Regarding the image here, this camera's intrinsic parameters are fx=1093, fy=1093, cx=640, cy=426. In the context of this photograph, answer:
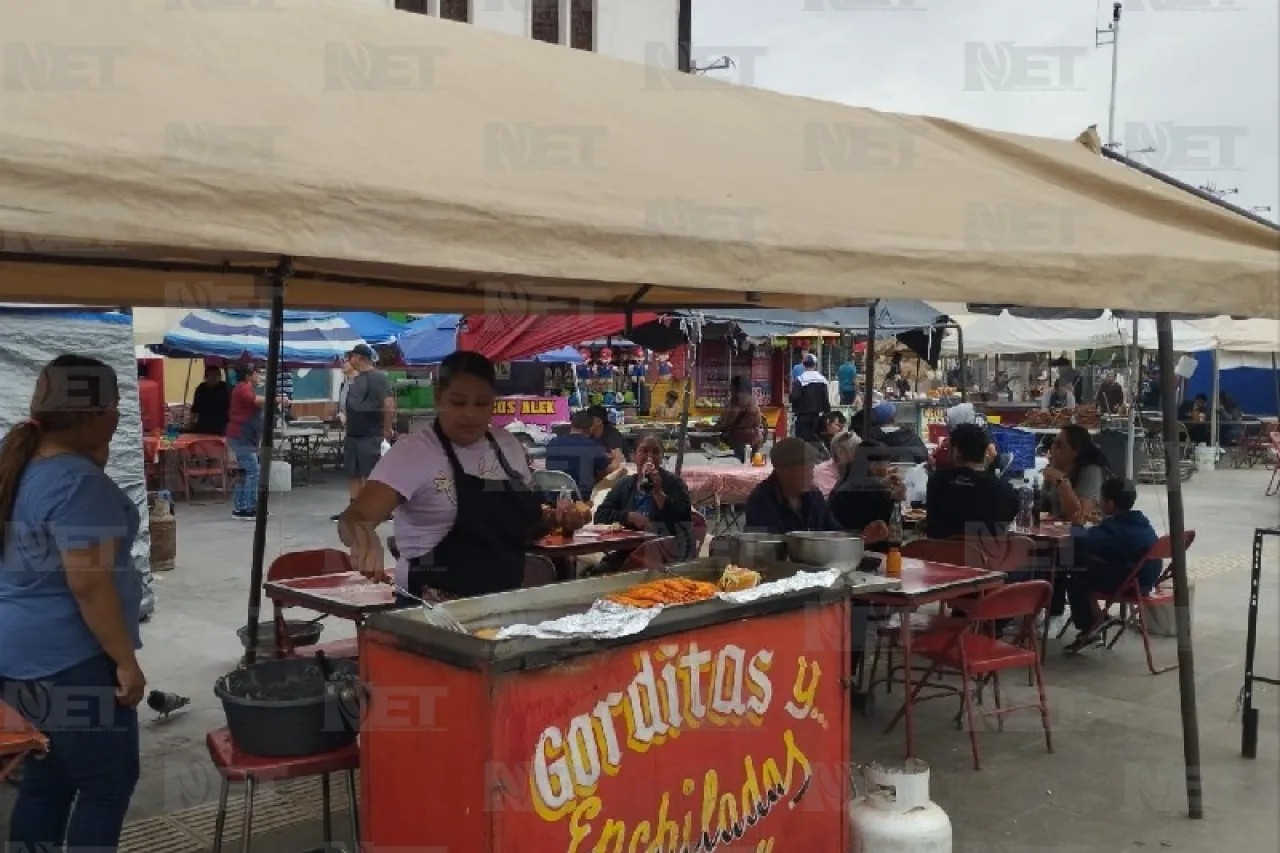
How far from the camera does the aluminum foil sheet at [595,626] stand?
293 cm

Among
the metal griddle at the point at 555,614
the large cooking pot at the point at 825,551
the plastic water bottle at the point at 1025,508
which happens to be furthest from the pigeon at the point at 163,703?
the plastic water bottle at the point at 1025,508

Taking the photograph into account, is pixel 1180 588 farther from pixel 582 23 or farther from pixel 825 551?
pixel 582 23

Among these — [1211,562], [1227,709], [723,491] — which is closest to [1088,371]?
[1211,562]

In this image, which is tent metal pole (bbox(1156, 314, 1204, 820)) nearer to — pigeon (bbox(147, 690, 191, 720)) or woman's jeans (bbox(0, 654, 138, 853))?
woman's jeans (bbox(0, 654, 138, 853))

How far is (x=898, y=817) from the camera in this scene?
12.1 feet

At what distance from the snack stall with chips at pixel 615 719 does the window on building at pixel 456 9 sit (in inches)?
755

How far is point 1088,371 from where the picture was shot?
3066 cm

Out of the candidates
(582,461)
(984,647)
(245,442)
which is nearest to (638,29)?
(245,442)

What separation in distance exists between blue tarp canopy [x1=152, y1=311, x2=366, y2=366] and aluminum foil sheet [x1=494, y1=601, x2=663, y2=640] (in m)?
11.2

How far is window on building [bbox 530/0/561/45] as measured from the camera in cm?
2208

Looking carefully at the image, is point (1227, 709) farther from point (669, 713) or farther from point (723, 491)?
point (723, 491)

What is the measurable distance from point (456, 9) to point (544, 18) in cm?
207

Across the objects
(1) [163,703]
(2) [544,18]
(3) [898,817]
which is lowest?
(1) [163,703]

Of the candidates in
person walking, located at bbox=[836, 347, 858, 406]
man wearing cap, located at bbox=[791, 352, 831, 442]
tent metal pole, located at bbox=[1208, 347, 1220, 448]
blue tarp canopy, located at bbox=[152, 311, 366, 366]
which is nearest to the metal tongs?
blue tarp canopy, located at bbox=[152, 311, 366, 366]
